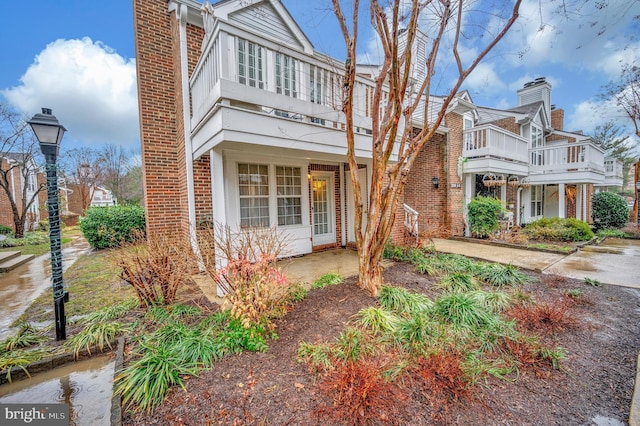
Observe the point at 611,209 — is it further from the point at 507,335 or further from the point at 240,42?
the point at 240,42

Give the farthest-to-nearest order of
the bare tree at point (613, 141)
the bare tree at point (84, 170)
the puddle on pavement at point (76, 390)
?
the bare tree at point (613, 141), the bare tree at point (84, 170), the puddle on pavement at point (76, 390)

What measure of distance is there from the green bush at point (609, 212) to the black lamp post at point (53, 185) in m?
20.5

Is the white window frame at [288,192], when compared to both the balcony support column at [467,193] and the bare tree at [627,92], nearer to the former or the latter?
the balcony support column at [467,193]

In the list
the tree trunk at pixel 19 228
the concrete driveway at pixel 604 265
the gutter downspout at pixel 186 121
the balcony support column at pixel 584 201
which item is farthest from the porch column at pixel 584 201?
the tree trunk at pixel 19 228

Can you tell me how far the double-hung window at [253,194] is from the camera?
6.66 m

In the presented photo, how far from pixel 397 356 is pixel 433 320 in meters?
1.09

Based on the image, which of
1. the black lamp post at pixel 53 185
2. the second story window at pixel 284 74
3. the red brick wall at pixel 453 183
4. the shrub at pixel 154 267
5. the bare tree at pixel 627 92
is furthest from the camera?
the bare tree at pixel 627 92

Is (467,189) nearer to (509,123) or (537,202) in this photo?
(509,123)

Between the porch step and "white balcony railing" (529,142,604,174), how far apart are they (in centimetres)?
2026

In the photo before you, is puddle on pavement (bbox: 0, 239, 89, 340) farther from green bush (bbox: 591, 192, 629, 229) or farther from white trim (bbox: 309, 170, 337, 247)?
green bush (bbox: 591, 192, 629, 229)

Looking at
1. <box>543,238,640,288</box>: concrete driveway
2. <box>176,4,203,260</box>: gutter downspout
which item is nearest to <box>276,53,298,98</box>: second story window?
<box>176,4,203,260</box>: gutter downspout

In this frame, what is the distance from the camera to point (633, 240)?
1030 cm

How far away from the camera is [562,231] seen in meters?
9.70

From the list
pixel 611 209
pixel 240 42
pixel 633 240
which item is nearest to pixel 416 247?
pixel 240 42
